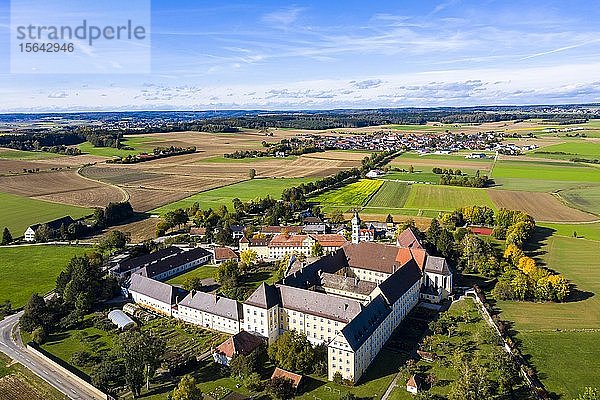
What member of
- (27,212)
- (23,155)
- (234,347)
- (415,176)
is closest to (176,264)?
(234,347)

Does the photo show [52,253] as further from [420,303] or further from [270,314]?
[420,303]

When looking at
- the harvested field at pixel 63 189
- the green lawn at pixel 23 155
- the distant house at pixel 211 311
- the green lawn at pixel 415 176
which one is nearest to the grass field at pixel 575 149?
the green lawn at pixel 415 176

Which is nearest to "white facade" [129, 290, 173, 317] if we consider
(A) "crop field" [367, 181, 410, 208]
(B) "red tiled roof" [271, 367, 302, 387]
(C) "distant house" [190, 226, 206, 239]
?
(B) "red tiled roof" [271, 367, 302, 387]

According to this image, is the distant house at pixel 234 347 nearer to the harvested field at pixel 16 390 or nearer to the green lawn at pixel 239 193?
the harvested field at pixel 16 390

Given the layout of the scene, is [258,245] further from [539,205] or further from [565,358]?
[539,205]

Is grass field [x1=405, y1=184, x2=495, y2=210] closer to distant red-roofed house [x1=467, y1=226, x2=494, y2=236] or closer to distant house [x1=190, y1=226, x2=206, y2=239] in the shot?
distant red-roofed house [x1=467, y1=226, x2=494, y2=236]

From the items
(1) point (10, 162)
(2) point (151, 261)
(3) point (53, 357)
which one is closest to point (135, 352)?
(3) point (53, 357)
